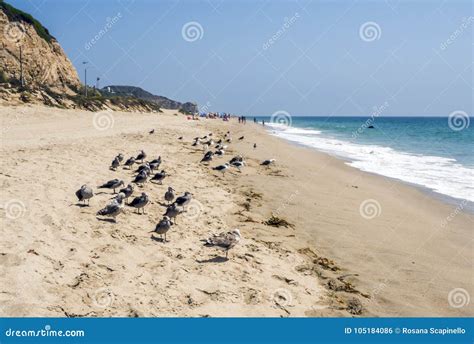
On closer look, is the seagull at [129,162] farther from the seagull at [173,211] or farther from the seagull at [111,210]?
the seagull at [111,210]

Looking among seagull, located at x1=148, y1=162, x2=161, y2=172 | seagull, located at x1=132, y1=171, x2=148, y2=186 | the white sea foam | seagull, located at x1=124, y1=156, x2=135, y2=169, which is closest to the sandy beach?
seagull, located at x1=132, y1=171, x2=148, y2=186

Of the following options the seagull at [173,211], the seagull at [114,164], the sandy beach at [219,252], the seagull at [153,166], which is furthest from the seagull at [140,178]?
the seagull at [173,211]

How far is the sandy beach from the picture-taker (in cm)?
699

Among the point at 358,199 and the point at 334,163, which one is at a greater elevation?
the point at 334,163

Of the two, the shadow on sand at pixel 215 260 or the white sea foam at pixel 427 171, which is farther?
the white sea foam at pixel 427 171

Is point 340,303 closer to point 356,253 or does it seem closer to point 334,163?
point 356,253

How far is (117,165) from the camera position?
53.3ft

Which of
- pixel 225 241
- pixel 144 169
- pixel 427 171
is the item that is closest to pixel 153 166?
pixel 144 169

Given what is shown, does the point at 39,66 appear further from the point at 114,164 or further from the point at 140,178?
the point at 140,178

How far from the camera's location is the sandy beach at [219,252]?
6.99 m

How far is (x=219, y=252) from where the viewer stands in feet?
31.2

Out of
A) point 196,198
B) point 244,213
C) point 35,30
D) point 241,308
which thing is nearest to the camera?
point 241,308

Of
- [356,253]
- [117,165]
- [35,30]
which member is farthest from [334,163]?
[35,30]

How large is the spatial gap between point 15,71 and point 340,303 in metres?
52.6
